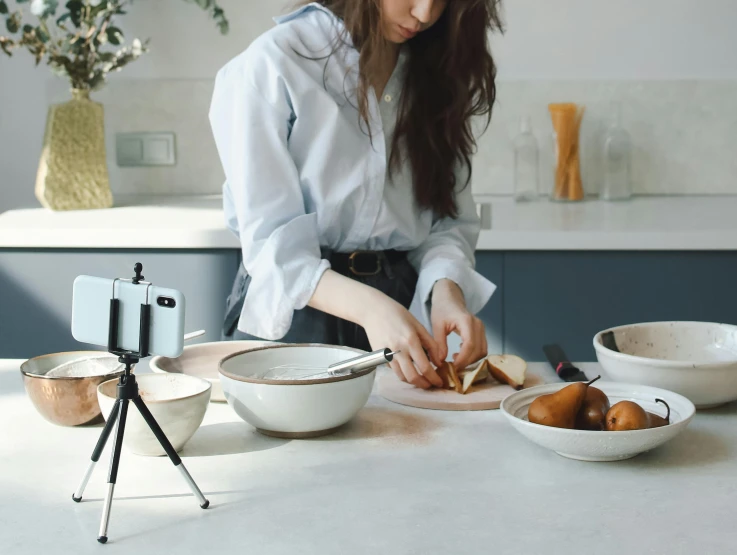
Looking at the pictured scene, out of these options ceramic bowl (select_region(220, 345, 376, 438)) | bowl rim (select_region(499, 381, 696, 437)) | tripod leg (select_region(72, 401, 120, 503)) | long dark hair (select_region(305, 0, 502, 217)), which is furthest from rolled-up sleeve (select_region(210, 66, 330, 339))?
tripod leg (select_region(72, 401, 120, 503))

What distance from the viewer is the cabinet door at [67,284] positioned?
2.26 metres

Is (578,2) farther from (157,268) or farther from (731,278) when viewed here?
(157,268)

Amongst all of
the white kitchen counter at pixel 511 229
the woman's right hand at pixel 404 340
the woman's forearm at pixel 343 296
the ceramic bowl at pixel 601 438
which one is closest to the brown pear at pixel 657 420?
the ceramic bowl at pixel 601 438

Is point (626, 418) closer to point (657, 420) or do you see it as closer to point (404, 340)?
point (657, 420)

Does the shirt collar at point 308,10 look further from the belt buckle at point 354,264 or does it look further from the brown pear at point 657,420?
the brown pear at point 657,420

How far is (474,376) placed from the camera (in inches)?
46.6

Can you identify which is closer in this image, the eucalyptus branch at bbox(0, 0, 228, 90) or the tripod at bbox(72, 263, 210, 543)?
the tripod at bbox(72, 263, 210, 543)

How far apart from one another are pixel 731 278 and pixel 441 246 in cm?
91

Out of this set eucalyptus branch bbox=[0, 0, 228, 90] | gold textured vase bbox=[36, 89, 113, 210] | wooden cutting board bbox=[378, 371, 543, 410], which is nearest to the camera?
wooden cutting board bbox=[378, 371, 543, 410]

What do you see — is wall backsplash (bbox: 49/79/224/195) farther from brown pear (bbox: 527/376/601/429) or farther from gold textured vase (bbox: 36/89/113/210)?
brown pear (bbox: 527/376/601/429)

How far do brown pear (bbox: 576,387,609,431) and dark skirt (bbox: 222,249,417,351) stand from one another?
60 centimetres

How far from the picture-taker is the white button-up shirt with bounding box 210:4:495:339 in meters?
1.37

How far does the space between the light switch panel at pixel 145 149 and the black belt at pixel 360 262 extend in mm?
1500

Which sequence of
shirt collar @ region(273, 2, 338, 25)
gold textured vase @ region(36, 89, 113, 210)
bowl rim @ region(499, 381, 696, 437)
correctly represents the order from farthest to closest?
gold textured vase @ region(36, 89, 113, 210), shirt collar @ region(273, 2, 338, 25), bowl rim @ region(499, 381, 696, 437)
